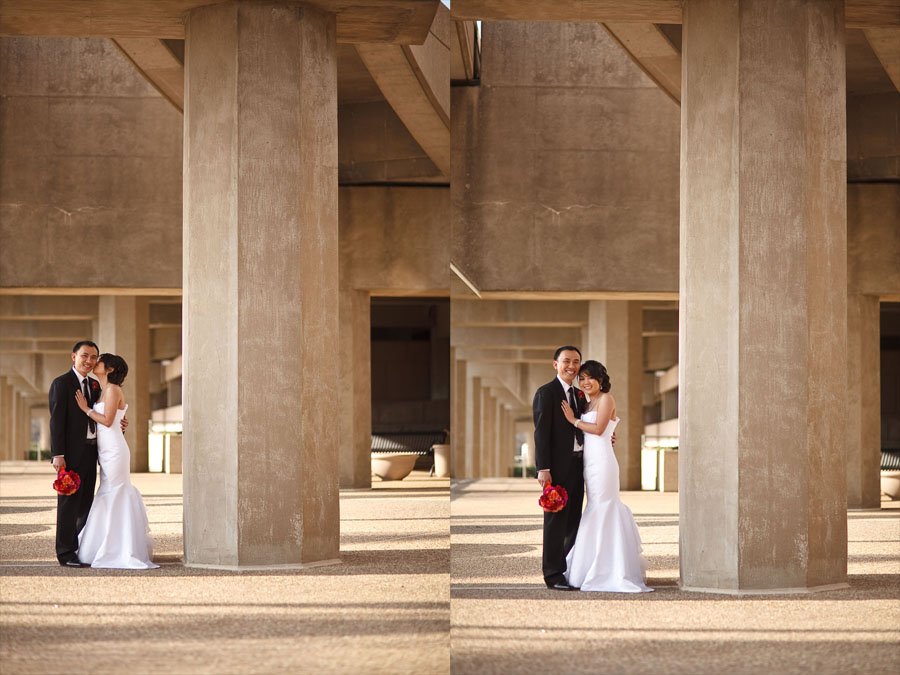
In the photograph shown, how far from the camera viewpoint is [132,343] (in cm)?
2694

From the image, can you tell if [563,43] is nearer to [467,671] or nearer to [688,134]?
[688,134]

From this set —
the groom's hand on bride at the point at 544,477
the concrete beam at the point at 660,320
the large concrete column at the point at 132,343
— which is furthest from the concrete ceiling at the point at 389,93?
the concrete beam at the point at 660,320

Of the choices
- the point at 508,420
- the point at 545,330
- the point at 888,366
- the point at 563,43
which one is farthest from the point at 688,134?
the point at 508,420

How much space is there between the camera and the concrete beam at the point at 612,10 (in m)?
9.69

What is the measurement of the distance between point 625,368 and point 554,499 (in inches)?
605

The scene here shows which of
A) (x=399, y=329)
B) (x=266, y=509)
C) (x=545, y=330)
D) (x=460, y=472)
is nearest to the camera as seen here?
(x=266, y=509)

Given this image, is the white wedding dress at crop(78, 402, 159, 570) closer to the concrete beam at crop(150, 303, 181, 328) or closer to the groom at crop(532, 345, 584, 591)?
the groom at crop(532, 345, 584, 591)

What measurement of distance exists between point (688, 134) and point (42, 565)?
6.80 meters

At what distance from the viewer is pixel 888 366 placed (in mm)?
39656

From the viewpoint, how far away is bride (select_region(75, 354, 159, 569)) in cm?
992

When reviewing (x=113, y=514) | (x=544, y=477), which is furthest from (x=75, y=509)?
(x=544, y=477)

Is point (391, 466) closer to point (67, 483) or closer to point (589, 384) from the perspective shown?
point (67, 483)

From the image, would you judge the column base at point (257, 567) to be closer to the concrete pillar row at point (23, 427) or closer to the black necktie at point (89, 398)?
the black necktie at point (89, 398)

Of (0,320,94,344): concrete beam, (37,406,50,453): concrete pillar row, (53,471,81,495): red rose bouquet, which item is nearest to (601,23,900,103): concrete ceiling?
(53,471,81,495): red rose bouquet
